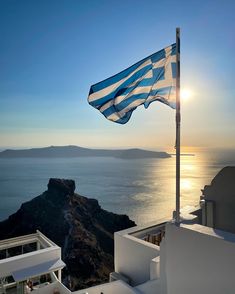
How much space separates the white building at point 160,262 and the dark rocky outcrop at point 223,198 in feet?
1.85

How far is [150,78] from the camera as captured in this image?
409 centimetres

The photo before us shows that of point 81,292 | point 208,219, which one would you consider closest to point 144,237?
point 81,292

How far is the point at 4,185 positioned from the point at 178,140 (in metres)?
90.6

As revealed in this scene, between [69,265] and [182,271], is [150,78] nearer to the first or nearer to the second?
[182,271]

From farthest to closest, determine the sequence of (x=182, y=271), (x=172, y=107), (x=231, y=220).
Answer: (x=231, y=220)
(x=172, y=107)
(x=182, y=271)

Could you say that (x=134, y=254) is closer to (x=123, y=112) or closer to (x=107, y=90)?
(x=123, y=112)

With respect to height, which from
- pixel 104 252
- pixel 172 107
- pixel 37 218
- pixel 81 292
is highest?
pixel 172 107

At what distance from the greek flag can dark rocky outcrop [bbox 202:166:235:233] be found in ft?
5.55

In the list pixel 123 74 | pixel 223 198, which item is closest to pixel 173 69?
pixel 123 74

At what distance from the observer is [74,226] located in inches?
1823

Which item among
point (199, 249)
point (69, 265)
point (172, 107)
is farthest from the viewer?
point (69, 265)

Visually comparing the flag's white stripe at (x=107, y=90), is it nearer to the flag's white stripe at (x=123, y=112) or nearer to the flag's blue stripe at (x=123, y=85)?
the flag's blue stripe at (x=123, y=85)

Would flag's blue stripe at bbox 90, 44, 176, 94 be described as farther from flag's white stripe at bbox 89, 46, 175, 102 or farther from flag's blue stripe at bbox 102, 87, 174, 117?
flag's blue stripe at bbox 102, 87, 174, 117

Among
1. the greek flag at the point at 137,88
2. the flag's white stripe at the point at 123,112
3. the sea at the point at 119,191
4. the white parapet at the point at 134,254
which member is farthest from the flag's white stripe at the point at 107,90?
the sea at the point at 119,191
